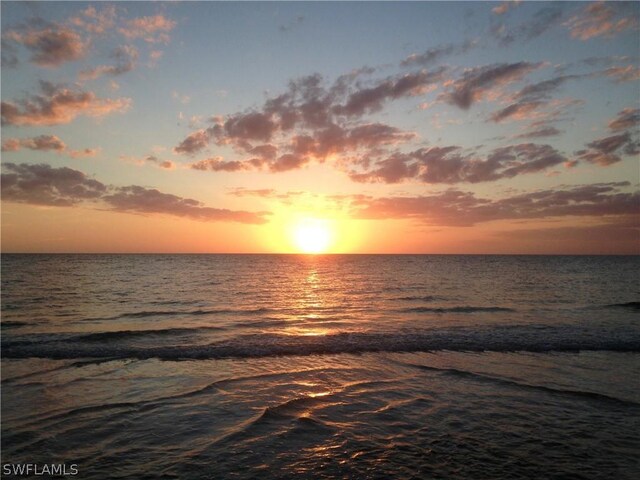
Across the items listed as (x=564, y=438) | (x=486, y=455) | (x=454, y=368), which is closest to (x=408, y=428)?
(x=486, y=455)

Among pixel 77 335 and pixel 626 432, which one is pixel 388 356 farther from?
pixel 77 335

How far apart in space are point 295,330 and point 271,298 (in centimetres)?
1934

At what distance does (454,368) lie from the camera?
608 inches

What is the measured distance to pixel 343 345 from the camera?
19.7m

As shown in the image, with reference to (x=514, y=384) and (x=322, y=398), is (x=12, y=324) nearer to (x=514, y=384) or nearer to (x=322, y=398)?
(x=322, y=398)

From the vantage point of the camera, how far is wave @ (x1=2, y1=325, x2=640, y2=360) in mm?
17953

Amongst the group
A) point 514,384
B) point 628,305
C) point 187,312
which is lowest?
point 187,312

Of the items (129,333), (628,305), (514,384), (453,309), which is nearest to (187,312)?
(129,333)

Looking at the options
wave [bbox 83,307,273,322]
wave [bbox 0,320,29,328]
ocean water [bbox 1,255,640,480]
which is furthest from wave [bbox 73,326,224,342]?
wave [bbox 0,320,29,328]

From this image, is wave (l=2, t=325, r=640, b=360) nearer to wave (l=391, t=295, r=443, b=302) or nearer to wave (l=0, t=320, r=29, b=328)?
wave (l=0, t=320, r=29, b=328)

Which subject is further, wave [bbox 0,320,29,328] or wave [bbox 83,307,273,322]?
wave [bbox 83,307,273,322]

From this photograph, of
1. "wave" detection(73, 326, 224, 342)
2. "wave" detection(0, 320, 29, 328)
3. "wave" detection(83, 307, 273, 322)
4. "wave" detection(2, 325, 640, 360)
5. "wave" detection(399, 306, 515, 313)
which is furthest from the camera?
"wave" detection(399, 306, 515, 313)

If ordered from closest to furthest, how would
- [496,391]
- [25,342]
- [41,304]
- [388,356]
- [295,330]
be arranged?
[496,391]
[388,356]
[25,342]
[295,330]
[41,304]

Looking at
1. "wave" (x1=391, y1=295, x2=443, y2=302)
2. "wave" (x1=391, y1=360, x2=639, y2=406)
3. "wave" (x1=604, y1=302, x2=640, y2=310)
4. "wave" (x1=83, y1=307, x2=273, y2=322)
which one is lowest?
"wave" (x1=83, y1=307, x2=273, y2=322)
